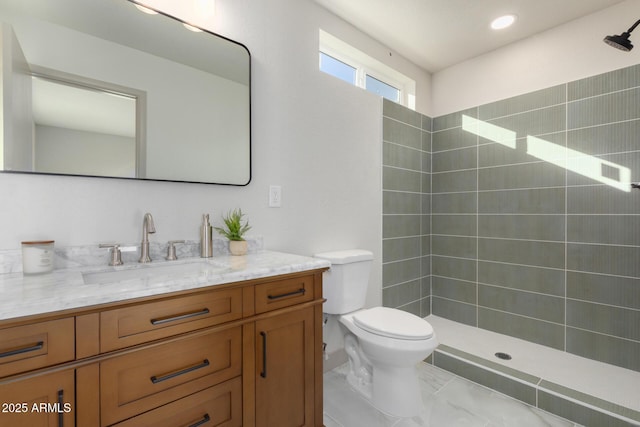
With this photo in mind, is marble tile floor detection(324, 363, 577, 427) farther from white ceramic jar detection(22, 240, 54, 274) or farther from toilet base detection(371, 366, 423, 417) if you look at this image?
white ceramic jar detection(22, 240, 54, 274)

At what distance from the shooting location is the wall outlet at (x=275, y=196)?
186 centimetres

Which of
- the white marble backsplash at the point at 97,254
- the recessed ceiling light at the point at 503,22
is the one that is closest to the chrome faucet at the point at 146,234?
the white marble backsplash at the point at 97,254

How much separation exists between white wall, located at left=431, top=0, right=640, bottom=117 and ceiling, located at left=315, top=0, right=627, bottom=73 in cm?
6

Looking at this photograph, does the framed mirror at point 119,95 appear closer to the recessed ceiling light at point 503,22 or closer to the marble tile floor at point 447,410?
the marble tile floor at point 447,410

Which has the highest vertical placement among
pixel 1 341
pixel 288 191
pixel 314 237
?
pixel 288 191

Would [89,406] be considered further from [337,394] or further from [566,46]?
Result: [566,46]

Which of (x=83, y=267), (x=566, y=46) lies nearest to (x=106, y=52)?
(x=83, y=267)

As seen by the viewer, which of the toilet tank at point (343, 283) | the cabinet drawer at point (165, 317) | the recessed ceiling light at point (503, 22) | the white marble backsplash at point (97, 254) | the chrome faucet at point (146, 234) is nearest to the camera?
the cabinet drawer at point (165, 317)

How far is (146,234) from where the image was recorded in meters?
Answer: 1.37

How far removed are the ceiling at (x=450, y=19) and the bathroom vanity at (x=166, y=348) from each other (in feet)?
5.96

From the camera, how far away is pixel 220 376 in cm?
108

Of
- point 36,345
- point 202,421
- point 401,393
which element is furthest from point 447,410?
point 36,345

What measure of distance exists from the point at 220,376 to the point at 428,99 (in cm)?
298

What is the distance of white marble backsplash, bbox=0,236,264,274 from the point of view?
1.13m
